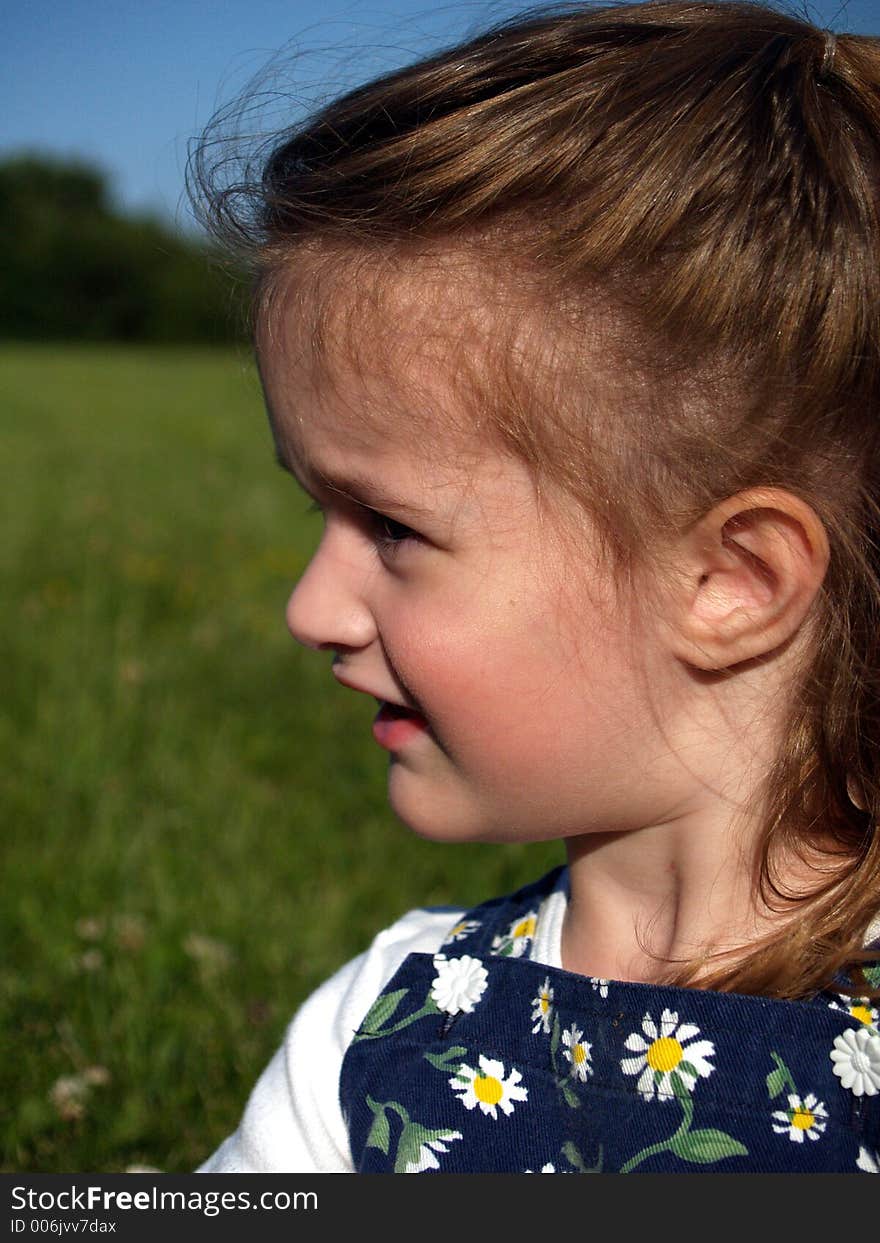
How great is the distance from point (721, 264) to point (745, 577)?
1.14 ft

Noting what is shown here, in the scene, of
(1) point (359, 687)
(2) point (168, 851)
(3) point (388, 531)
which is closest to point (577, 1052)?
(1) point (359, 687)

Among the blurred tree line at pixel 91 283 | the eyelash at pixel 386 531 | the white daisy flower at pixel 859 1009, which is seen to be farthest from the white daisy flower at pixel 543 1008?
the blurred tree line at pixel 91 283

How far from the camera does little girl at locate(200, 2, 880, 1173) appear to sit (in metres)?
1.43

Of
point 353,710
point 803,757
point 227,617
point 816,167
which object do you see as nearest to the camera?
point 816,167

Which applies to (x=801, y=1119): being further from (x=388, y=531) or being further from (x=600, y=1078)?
(x=388, y=531)

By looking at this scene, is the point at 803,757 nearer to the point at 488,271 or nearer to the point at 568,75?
the point at 488,271

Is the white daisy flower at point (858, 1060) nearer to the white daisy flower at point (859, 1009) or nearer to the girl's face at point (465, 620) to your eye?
the white daisy flower at point (859, 1009)

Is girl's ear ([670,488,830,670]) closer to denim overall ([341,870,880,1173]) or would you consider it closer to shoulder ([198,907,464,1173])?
denim overall ([341,870,880,1173])

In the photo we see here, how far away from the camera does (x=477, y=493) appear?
1.51 metres

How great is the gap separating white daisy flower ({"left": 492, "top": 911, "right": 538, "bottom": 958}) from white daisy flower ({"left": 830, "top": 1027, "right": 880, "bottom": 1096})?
0.47 meters

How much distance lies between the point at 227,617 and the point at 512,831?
3757 millimetres

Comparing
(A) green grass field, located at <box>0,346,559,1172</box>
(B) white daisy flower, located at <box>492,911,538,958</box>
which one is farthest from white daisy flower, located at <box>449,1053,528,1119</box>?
(A) green grass field, located at <box>0,346,559,1172</box>

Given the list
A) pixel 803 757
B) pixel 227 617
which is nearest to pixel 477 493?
pixel 803 757

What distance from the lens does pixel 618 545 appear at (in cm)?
150
